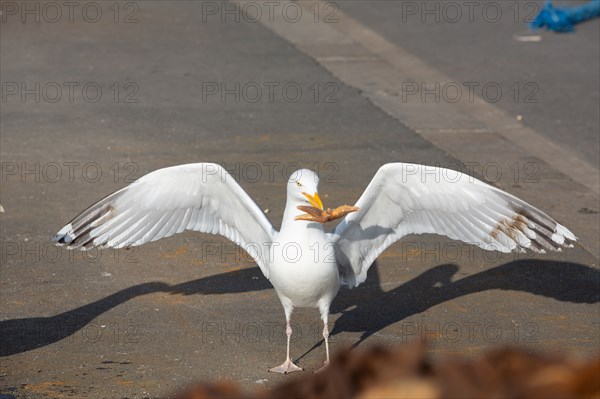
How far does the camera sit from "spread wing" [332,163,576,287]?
6.61 metres

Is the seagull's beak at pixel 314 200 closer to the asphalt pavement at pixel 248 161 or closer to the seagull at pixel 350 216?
the seagull at pixel 350 216

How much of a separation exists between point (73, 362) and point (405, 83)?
7516mm

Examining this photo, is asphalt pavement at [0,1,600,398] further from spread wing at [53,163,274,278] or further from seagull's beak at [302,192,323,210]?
seagull's beak at [302,192,323,210]

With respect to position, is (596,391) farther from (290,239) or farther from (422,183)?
(422,183)

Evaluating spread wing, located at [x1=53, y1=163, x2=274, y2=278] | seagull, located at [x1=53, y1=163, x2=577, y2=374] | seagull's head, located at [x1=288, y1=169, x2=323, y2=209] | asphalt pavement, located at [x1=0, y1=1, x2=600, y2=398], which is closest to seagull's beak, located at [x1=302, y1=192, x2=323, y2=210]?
seagull's head, located at [x1=288, y1=169, x2=323, y2=209]

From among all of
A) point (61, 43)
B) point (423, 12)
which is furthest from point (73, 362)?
point (423, 12)

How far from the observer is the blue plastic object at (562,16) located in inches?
611

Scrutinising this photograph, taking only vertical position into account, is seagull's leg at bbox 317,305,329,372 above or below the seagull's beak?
below

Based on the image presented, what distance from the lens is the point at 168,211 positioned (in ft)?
22.5

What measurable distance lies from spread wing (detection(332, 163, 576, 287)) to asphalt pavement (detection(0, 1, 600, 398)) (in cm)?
58

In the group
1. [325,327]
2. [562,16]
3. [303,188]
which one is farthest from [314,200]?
[562,16]

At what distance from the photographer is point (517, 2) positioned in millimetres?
17297

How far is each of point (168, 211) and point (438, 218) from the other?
67.2 inches

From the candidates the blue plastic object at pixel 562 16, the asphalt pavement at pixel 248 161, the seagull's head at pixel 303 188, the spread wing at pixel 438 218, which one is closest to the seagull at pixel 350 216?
the spread wing at pixel 438 218
